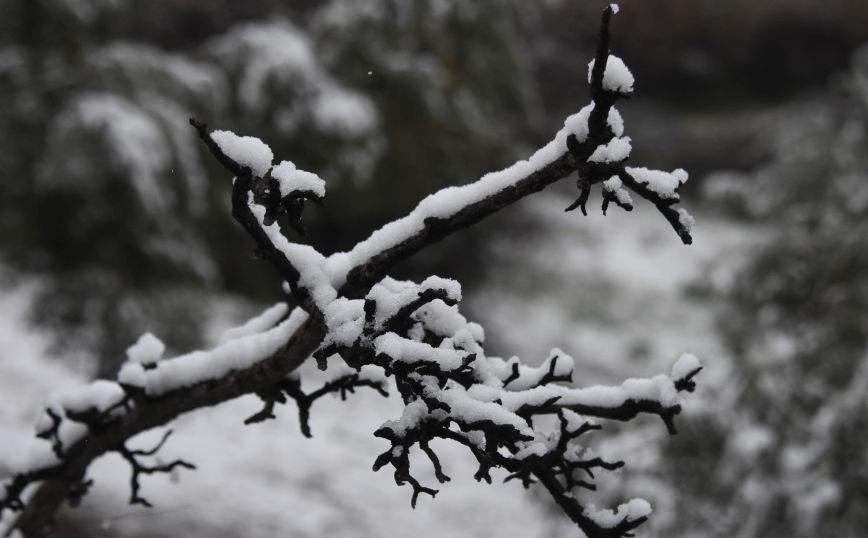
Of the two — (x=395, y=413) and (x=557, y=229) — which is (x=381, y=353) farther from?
(x=557, y=229)

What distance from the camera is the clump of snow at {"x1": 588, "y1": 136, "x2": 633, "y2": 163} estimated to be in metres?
0.92

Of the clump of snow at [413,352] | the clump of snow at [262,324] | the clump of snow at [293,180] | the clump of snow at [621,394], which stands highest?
the clump of snow at [262,324]

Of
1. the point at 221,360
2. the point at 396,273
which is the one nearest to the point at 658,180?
the point at 221,360

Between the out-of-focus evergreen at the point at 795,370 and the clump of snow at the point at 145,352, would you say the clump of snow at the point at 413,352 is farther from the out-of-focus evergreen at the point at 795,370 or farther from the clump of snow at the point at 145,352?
the out-of-focus evergreen at the point at 795,370

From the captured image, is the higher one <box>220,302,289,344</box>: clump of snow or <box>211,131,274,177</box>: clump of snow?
<box>220,302,289,344</box>: clump of snow

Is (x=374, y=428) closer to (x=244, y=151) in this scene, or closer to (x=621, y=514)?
(x=621, y=514)

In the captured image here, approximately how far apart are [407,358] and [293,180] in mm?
236

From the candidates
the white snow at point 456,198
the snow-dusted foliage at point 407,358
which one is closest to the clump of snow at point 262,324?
the snow-dusted foliage at point 407,358

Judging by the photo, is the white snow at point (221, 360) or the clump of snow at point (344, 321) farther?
the white snow at point (221, 360)

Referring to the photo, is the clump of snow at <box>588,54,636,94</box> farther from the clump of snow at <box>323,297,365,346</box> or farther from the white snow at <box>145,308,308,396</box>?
the white snow at <box>145,308,308,396</box>

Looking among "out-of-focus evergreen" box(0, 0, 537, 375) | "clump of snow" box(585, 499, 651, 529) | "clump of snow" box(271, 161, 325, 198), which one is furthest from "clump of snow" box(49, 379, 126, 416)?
"out-of-focus evergreen" box(0, 0, 537, 375)

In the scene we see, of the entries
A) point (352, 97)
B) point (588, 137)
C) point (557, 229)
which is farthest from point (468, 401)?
point (557, 229)

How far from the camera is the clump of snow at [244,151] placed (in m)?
0.89

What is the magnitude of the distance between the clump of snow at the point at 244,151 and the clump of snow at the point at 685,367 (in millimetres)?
631
